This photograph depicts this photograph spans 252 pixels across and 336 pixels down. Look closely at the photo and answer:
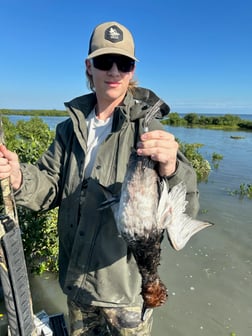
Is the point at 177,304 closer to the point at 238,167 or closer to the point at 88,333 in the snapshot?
the point at 88,333

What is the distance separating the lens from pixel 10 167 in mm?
2191

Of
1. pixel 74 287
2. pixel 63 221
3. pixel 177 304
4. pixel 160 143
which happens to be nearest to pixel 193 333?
pixel 177 304

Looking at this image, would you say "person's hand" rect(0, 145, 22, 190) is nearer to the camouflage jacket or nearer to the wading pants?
the camouflage jacket

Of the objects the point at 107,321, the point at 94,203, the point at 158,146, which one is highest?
the point at 158,146

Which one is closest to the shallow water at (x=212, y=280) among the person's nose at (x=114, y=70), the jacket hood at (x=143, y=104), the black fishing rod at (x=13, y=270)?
the black fishing rod at (x=13, y=270)

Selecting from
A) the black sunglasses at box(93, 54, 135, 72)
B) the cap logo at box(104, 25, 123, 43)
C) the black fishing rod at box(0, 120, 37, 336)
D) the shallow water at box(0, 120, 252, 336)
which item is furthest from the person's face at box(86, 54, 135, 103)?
the shallow water at box(0, 120, 252, 336)

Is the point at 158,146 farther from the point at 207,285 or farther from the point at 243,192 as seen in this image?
the point at 243,192

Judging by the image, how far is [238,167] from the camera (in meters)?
17.9

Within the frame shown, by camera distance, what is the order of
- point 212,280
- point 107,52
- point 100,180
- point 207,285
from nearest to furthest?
1. point 107,52
2. point 100,180
3. point 207,285
4. point 212,280

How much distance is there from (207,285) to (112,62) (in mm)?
5163

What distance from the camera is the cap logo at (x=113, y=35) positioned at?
2395mm

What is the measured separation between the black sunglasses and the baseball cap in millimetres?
49

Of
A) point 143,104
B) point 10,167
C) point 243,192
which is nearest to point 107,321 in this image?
point 10,167

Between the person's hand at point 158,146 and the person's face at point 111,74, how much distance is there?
75 cm
